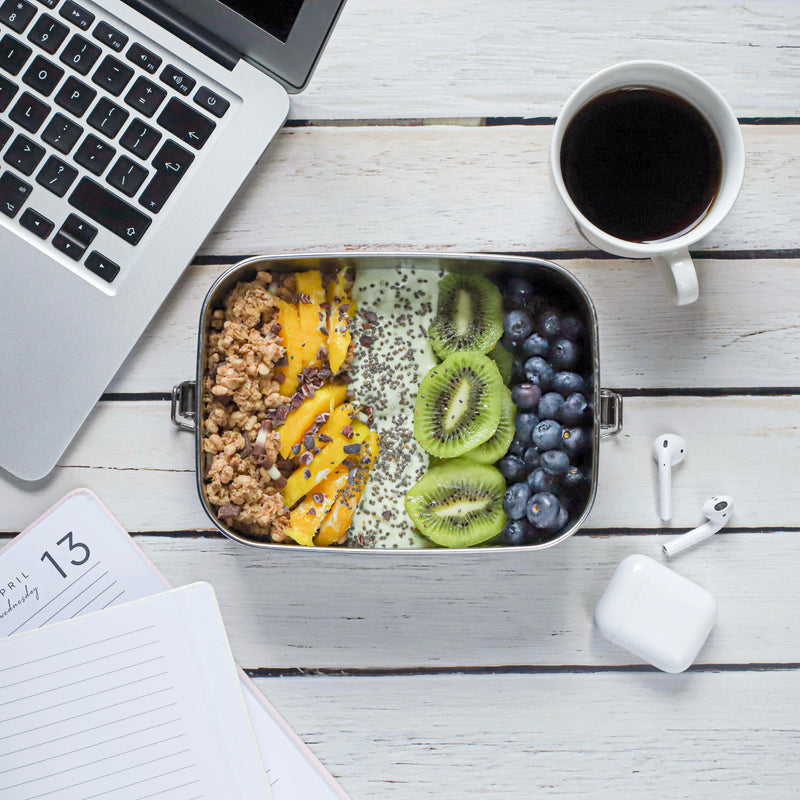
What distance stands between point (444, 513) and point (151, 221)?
43 cm

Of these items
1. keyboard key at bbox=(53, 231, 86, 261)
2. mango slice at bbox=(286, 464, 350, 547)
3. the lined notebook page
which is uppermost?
keyboard key at bbox=(53, 231, 86, 261)

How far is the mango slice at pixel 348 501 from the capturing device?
0.75 metres

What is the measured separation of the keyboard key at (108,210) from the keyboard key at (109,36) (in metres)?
0.14

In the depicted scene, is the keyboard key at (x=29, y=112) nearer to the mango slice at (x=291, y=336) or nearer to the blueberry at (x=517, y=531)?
the mango slice at (x=291, y=336)

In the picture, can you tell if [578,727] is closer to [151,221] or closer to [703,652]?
[703,652]

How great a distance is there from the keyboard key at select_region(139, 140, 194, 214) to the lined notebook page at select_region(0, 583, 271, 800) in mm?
416

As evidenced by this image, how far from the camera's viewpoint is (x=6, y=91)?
71 centimetres

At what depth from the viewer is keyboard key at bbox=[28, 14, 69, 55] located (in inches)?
28.1

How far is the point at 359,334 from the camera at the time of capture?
0.77m

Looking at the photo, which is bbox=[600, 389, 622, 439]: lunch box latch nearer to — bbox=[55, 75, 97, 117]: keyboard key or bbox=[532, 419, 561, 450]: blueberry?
bbox=[532, 419, 561, 450]: blueberry

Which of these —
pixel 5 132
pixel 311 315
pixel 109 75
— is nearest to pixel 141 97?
pixel 109 75

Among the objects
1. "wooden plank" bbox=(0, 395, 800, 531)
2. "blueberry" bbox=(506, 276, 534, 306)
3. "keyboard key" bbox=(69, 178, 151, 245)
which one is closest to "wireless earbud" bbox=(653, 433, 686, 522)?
"wooden plank" bbox=(0, 395, 800, 531)

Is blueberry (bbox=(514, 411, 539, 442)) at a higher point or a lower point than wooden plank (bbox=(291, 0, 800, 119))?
lower

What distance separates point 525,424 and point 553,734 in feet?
1.24
